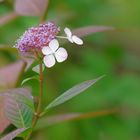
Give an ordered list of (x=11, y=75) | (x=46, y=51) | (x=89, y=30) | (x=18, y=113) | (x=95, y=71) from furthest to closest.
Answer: (x=95, y=71) < (x=11, y=75) < (x=89, y=30) < (x=18, y=113) < (x=46, y=51)

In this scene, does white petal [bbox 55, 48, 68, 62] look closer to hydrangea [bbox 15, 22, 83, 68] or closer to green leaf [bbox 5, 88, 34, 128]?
hydrangea [bbox 15, 22, 83, 68]

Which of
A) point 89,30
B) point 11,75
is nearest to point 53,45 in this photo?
point 89,30

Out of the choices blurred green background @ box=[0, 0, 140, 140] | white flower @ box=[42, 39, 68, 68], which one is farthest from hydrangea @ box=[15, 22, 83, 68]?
blurred green background @ box=[0, 0, 140, 140]

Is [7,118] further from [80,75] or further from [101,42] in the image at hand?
[101,42]

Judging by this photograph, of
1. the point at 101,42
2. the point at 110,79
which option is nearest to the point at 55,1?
the point at 101,42

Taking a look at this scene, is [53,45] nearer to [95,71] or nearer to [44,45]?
[44,45]

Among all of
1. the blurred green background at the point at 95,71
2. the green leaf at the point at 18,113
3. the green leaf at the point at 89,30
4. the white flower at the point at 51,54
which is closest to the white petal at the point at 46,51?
the white flower at the point at 51,54
